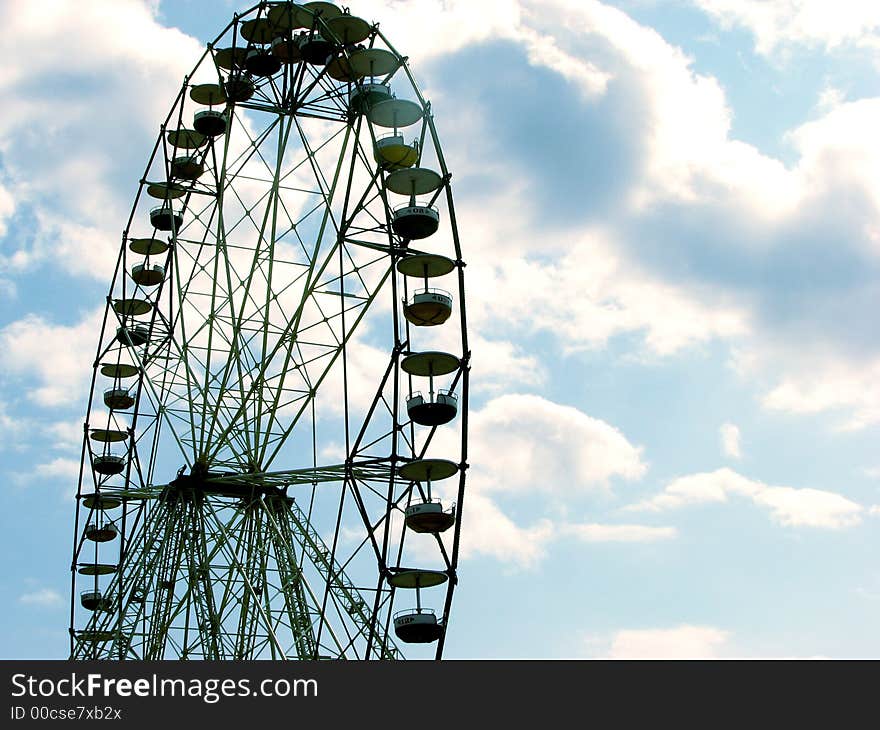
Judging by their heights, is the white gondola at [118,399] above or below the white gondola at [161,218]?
below

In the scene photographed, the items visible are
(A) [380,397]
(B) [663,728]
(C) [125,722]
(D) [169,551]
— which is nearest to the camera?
(C) [125,722]

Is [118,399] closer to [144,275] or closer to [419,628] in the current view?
[144,275]

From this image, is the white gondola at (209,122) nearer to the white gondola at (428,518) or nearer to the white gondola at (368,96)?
the white gondola at (368,96)

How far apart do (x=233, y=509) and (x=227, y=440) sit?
1.97m

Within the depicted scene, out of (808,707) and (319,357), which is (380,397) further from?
(808,707)

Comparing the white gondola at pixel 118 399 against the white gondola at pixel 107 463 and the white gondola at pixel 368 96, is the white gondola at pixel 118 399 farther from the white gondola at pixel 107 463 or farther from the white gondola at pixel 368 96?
the white gondola at pixel 368 96

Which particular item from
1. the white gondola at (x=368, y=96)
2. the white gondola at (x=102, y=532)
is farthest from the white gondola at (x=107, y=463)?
the white gondola at (x=368, y=96)

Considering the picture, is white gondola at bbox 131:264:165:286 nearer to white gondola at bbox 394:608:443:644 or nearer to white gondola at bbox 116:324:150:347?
white gondola at bbox 116:324:150:347

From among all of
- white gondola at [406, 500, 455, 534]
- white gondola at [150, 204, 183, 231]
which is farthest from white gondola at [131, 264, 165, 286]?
white gondola at [406, 500, 455, 534]

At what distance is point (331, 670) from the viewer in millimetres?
21672

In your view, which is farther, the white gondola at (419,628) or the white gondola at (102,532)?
the white gondola at (102,532)

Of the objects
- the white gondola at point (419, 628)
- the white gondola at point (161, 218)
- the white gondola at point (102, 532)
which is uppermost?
the white gondola at point (161, 218)

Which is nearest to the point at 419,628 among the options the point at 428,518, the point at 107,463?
the point at 428,518

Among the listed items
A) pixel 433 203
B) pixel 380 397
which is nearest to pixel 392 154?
pixel 433 203
